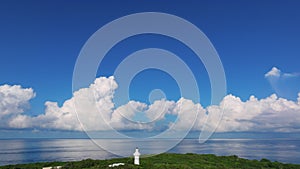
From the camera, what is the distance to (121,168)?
3712cm

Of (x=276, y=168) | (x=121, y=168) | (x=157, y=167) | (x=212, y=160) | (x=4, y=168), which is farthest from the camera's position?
(x=212, y=160)

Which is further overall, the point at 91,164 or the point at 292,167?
the point at 292,167

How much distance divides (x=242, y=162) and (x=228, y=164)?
3.68 meters

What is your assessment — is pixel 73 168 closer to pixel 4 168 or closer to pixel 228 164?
pixel 4 168

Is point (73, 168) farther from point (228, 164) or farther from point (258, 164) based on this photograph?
point (258, 164)

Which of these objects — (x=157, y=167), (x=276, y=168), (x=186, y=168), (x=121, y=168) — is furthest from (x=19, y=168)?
(x=276, y=168)

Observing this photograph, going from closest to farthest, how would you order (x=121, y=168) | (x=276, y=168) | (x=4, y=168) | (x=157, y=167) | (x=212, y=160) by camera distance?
(x=121, y=168), (x=157, y=167), (x=4, y=168), (x=276, y=168), (x=212, y=160)

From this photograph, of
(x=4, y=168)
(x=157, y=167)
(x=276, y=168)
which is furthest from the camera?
(x=276, y=168)

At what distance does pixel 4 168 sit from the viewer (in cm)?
4322

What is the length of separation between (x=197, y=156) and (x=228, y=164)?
6.91 metres

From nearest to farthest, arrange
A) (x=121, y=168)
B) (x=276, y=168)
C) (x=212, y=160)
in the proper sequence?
(x=121, y=168) < (x=276, y=168) < (x=212, y=160)

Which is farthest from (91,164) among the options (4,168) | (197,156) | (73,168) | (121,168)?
(197,156)

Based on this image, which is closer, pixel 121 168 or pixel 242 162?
pixel 121 168

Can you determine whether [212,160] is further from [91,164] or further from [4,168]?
[4,168]
